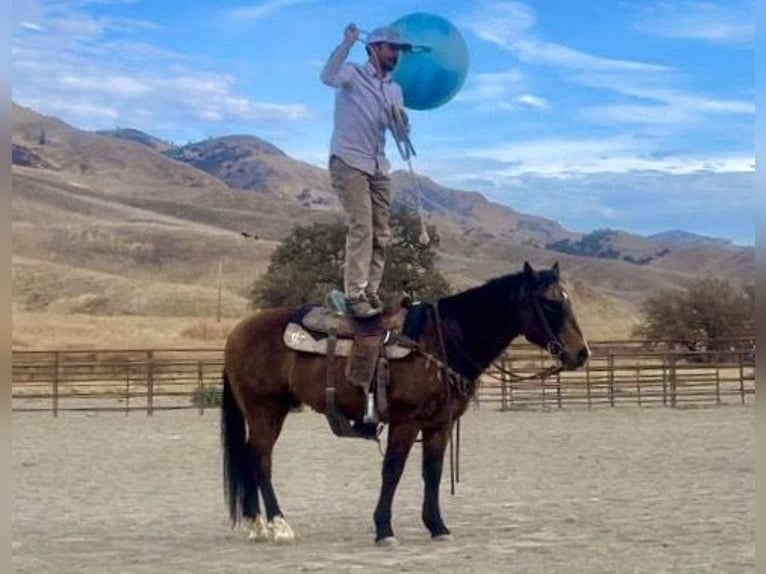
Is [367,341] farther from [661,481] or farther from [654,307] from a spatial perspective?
[654,307]

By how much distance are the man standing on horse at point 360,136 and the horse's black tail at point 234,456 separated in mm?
1323

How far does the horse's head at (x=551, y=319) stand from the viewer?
27.7 feet

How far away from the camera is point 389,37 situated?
8711mm

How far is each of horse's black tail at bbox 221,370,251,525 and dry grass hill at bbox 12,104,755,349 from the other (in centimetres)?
215

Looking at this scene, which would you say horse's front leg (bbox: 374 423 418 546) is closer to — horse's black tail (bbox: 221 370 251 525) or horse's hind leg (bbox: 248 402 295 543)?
horse's hind leg (bbox: 248 402 295 543)

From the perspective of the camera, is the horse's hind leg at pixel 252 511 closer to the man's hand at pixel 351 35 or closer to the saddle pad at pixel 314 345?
the saddle pad at pixel 314 345

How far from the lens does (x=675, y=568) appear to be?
749 centimetres

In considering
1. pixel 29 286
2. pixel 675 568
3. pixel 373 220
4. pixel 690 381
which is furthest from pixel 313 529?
pixel 29 286

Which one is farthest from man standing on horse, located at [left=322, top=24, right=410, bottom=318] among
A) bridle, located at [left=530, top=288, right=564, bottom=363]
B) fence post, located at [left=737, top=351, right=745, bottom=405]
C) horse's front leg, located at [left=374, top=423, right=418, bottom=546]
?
fence post, located at [left=737, top=351, right=745, bottom=405]

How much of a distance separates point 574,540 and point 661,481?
429cm

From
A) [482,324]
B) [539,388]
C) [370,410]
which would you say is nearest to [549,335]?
[482,324]

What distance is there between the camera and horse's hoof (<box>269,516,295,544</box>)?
8898 millimetres

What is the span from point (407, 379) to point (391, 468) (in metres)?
0.64

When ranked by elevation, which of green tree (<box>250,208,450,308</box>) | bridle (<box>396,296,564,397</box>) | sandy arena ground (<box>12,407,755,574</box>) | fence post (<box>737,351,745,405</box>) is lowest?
sandy arena ground (<box>12,407,755,574</box>)
